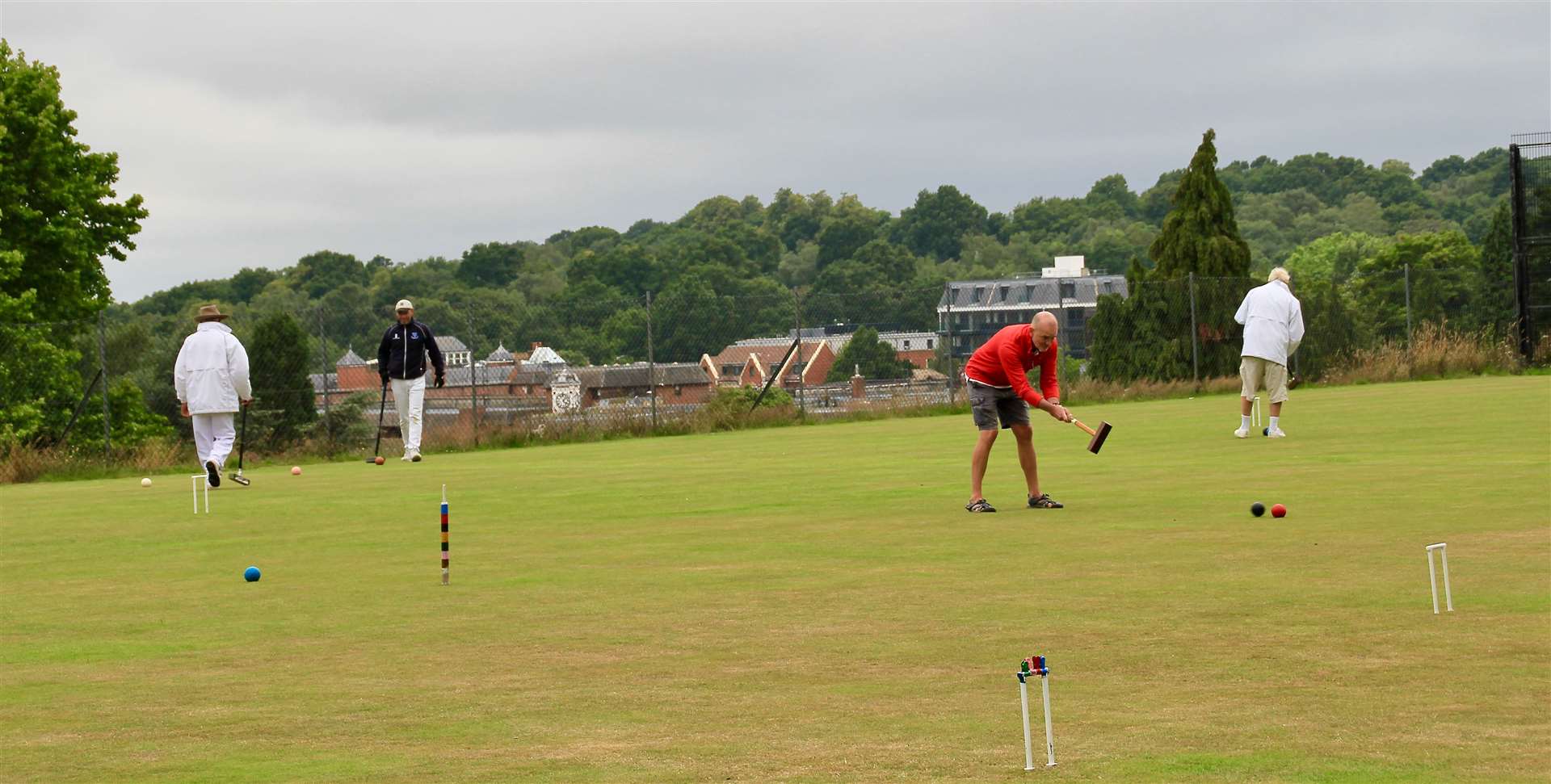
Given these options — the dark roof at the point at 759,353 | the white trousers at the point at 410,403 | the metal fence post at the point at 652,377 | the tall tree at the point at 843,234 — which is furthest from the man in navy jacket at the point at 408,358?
the tall tree at the point at 843,234

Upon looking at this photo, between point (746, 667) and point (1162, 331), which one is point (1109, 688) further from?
point (1162, 331)

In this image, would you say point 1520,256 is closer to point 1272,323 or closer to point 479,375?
point 1272,323

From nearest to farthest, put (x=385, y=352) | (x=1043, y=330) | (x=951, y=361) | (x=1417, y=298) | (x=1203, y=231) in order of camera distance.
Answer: (x=1043, y=330) → (x=385, y=352) → (x=951, y=361) → (x=1203, y=231) → (x=1417, y=298)

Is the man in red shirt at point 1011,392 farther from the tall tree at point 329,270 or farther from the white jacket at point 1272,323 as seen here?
the tall tree at point 329,270

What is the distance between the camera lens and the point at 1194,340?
3566 centimetres

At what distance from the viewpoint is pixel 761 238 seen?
163375mm

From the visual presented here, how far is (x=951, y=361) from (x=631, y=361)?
22.4ft

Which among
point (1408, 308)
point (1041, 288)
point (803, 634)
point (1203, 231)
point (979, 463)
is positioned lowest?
point (803, 634)

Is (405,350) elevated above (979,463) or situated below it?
above

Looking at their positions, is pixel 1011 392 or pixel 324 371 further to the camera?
pixel 324 371

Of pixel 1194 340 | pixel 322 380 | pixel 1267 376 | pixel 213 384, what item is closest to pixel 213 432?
pixel 213 384

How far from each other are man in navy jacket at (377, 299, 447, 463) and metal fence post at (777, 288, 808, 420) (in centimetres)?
984

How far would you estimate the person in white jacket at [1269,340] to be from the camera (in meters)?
21.3

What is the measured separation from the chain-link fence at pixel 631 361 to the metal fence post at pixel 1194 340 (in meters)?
0.07
